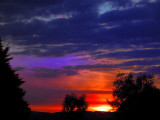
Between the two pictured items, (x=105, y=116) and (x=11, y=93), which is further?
(x=105, y=116)

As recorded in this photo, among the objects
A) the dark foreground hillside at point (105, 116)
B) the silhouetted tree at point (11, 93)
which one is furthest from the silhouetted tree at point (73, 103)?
the silhouetted tree at point (11, 93)

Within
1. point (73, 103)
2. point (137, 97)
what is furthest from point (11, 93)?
point (73, 103)

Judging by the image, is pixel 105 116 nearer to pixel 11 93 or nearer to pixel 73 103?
pixel 73 103

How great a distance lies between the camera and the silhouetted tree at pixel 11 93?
29.4 m

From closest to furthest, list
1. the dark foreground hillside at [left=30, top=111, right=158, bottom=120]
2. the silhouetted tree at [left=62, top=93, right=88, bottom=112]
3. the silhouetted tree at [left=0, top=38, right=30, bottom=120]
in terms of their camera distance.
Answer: the silhouetted tree at [left=0, top=38, right=30, bottom=120], the dark foreground hillside at [left=30, top=111, right=158, bottom=120], the silhouetted tree at [left=62, top=93, right=88, bottom=112]

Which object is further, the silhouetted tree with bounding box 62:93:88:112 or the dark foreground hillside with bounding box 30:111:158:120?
the silhouetted tree with bounding box 62:93:88:112

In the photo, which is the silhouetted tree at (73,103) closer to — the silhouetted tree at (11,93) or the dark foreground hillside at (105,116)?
the dark foreground hillside at (105,116)

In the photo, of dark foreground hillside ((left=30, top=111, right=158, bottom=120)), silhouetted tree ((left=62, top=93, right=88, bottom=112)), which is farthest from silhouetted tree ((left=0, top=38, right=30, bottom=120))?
silhouetted tree ((left=62, top=93, right=88, bottom=112))

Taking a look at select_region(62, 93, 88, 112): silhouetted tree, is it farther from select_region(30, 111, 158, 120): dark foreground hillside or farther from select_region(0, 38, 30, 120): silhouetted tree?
select_region(0, 38, 30, 120): silhouetted tree

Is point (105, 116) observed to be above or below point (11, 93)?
below

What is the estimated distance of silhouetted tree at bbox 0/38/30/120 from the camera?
2945 cm

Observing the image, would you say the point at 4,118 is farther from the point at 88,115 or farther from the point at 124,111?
the point at 88,115

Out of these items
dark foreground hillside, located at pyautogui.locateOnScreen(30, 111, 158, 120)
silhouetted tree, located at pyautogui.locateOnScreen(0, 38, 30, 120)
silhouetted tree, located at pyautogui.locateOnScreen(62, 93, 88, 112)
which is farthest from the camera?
silhouetted tree, located at pyautogui.locateOnScreen(62, 93, 88, 112)

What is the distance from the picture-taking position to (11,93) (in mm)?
30922
